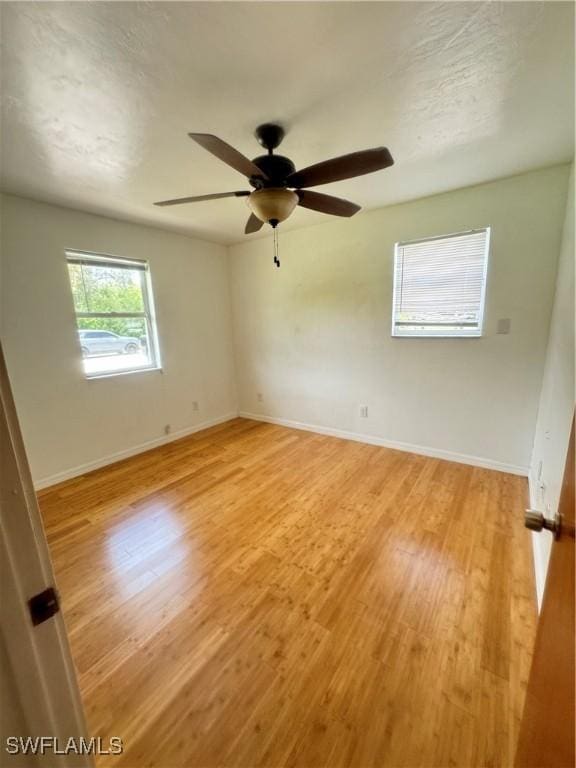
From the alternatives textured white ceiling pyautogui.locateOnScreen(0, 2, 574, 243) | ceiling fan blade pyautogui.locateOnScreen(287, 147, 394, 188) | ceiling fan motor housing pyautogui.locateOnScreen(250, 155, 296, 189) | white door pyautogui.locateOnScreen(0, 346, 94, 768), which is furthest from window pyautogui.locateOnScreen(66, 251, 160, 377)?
white door pyautogui.locateOnScreen(0, 346, 94, 768)

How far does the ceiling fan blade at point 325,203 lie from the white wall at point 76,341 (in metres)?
2.17

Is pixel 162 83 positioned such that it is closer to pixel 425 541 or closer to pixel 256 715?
pixel 256 715

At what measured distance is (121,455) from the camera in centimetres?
331

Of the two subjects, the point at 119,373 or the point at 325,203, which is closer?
the point at 325,203

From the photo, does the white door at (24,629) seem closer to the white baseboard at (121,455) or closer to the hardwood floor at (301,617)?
the hardwood floor at (301,617)

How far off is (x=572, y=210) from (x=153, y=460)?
158 inches

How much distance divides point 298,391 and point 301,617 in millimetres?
2704

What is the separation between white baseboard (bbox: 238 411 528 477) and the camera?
9.14 ft

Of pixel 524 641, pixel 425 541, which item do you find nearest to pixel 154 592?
pixel 425 541

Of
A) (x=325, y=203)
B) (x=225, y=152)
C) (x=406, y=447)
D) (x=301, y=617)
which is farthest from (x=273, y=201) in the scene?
(x=406, y=447)

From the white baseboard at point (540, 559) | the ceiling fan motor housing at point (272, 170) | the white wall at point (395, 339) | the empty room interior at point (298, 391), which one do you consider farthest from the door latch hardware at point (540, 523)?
the white wall at point (395, 339)

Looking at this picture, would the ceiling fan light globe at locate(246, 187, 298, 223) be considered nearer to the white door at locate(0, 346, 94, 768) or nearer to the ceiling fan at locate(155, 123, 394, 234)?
the ceiling fan at locate(155, 123, 394, 234)

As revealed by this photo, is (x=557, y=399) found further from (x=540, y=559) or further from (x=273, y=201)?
(x=273, y=201)

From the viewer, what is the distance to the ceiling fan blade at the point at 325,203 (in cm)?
187
